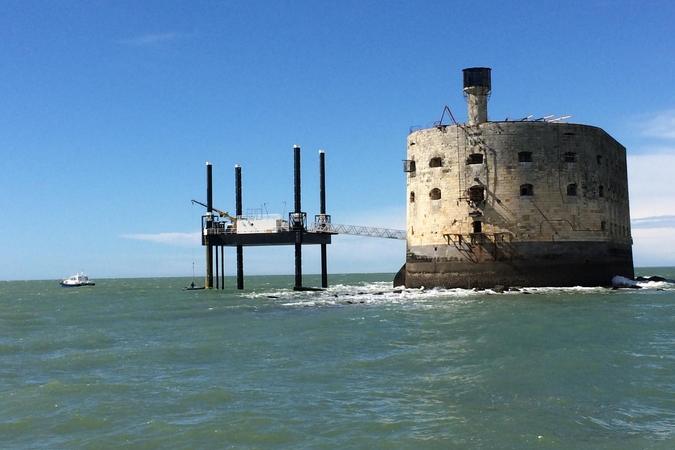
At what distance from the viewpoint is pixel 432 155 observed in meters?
37.8

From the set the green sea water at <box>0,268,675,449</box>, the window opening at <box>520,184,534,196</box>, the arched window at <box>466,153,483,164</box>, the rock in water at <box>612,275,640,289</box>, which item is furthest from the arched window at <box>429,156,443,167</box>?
the green sea water at <box>0,268,675,449</box>

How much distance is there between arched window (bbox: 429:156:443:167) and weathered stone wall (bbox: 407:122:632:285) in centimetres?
5

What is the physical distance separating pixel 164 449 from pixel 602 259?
32.1 m

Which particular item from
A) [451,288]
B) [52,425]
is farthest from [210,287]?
[52,425]

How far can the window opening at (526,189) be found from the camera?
3609 cm

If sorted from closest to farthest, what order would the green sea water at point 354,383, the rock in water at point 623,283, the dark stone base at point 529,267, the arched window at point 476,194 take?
the green sea water at point 354,383
the dark stone base at point 529,267
the arched window at point 476,194
the rock in water at point 623,283

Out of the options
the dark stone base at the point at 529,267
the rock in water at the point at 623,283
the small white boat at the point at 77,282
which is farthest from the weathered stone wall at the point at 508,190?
the small white boat at the point at 77,282

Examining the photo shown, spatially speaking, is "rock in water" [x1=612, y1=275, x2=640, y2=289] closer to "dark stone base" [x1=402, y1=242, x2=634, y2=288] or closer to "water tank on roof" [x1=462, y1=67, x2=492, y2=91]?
"dark stone base" [x1=402, y1=242, x2=634, y2=288]

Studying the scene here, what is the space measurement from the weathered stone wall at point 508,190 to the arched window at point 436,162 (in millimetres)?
51

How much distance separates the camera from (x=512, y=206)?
3609cm

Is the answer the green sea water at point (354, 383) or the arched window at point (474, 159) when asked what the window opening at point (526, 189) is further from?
the green sea water at point (354, 383)

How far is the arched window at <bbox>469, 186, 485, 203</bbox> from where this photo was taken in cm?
3653

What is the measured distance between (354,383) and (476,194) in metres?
25.4

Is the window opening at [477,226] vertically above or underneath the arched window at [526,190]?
underneath
